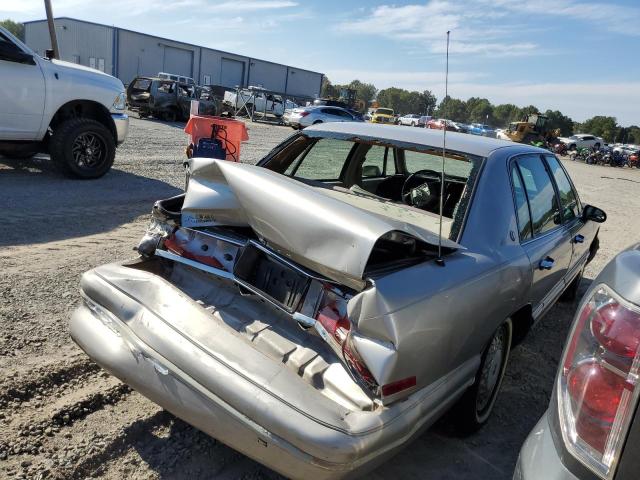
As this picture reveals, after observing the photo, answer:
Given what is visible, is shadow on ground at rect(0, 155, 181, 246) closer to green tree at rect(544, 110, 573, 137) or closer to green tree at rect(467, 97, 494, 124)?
green tree at rect(467, 97, 494, 124)

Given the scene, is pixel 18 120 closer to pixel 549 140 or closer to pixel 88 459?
pixel 88 459

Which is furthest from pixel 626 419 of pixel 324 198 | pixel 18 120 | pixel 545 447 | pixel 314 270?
pixel 18 120

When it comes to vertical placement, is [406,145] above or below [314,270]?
above

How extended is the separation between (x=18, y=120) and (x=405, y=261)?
6877 millimetres

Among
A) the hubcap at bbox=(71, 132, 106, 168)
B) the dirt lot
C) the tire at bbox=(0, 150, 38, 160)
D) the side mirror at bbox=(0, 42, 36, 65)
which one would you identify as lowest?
the dirt lot

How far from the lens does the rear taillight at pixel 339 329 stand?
201 centimetres

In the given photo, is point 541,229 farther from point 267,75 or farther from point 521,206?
point 267,75

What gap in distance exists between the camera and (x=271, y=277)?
99.7 inches

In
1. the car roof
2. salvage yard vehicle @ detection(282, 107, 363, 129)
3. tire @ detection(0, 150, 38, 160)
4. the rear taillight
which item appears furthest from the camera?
salvage yard vehicle @ detection(282, 107, 363, 129)

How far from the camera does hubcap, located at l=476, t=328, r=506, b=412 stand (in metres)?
2.79

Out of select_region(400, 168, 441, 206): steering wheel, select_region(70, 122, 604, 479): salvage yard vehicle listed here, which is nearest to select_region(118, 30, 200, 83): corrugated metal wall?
select_region(400, 168, 441, 206): steering wheel

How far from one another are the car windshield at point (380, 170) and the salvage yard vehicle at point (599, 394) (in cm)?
149

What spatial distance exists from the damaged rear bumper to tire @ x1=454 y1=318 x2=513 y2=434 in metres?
0.22

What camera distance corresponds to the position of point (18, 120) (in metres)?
7.15
